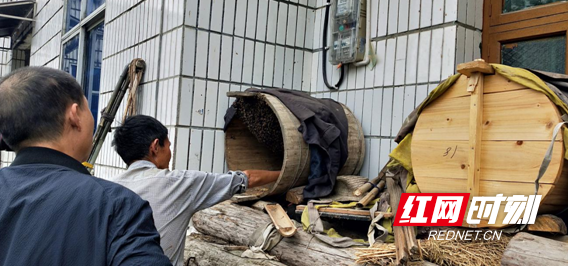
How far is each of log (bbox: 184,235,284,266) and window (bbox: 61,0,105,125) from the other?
3436 millimetres

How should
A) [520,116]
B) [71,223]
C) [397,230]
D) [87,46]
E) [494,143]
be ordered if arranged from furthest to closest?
[87,46] → [397,230] → [494,143] → [520,116] → [71,223]

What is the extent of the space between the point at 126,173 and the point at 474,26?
8.79ft

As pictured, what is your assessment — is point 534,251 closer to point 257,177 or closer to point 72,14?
point 257,177

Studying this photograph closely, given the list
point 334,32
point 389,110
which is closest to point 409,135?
point 389,110

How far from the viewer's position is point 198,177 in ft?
8.45

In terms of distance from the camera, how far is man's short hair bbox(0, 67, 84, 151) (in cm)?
120

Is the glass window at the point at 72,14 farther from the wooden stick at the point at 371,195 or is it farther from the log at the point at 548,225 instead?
the log at the point at 548,225

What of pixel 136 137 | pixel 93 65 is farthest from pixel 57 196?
pixel 93 65

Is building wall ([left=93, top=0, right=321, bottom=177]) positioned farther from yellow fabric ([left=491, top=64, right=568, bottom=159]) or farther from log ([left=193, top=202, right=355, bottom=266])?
yellow fabric ([left=491, top=64, right=568, bottom=159])

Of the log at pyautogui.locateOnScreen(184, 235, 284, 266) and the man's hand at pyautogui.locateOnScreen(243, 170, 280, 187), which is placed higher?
the man's hand at pyautogui.locateOnScreen(243, 170, 280, 187)

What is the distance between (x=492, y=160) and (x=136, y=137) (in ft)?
6.28

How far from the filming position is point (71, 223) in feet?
Answer: 3.60

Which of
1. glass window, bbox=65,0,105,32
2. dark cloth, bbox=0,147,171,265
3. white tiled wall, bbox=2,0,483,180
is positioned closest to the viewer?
dark cloth, bbox=0,147,171,265

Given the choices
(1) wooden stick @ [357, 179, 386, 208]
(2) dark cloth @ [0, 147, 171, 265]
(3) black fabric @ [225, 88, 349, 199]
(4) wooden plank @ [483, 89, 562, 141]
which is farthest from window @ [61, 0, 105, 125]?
(2) dark cloth @ [0, 147, 171, 265]
